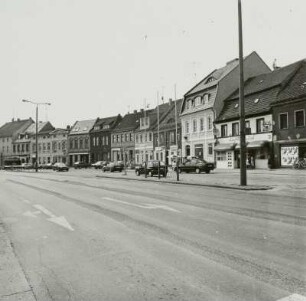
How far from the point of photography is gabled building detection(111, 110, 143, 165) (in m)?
75.7

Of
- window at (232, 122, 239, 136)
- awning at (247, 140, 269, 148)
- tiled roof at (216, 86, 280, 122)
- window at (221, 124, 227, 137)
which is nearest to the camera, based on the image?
awning at (247, 140, 269, 148)

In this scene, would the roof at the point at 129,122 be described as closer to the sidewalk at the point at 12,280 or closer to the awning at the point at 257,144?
the awning at the point at 257,144

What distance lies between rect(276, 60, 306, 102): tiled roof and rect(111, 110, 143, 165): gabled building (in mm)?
38300

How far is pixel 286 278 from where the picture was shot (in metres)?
5.02

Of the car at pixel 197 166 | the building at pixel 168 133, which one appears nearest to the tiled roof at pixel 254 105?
the car at pixel 197 166

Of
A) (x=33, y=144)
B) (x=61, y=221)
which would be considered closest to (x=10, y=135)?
(x=33, y=144)

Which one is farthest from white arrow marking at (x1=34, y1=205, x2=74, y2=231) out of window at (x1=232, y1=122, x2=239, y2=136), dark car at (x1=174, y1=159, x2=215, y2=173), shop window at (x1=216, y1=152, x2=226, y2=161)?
shop window at (x1=216, y1=152, x2=226, y2=161)

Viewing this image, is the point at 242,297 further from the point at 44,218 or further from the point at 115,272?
the point at 44,218

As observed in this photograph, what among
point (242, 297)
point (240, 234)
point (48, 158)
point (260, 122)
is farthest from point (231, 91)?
point (48, 158)

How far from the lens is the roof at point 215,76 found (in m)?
52.2

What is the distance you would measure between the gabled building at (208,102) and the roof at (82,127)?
1432 inches

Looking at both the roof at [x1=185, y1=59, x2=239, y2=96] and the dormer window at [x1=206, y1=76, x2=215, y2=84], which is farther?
the dormer window at [x1=206, y1=76, x2=215, y2=84]

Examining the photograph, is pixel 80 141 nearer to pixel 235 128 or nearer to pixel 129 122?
pixel 129 122

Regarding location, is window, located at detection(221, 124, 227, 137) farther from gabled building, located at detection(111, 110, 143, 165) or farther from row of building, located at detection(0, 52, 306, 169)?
gabled building, located at detection(111, 110, 143, 165)
